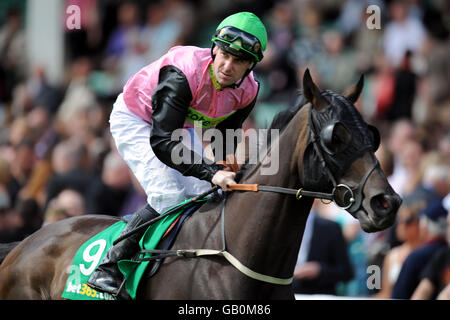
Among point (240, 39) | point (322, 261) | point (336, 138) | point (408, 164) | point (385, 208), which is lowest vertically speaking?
point (322, 261)

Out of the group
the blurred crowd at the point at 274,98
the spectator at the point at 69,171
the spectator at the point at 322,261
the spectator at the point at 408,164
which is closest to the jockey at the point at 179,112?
the blurred crowd at the point at 274,98

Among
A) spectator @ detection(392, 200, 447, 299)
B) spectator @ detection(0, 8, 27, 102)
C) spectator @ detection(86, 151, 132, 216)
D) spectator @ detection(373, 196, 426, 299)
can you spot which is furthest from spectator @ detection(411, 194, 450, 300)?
spectator @ detection(0, 8, 27, 102)

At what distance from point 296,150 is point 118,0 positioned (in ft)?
37.3

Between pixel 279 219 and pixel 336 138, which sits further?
pixel 279 219

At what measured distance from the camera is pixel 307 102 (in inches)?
169

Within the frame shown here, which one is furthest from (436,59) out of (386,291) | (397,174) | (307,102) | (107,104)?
(307,102)

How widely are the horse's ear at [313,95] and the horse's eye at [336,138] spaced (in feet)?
0.59

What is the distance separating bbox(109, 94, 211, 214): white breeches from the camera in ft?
15.1

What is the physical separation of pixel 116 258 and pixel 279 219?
1039 millimetres

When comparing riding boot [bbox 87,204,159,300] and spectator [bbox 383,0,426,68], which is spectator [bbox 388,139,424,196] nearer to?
spectator [bbox 383,0,426,68]

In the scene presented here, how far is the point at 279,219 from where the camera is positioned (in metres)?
4.16

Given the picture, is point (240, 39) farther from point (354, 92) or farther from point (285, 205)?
point (285, 205)

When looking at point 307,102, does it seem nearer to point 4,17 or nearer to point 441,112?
point 441,112

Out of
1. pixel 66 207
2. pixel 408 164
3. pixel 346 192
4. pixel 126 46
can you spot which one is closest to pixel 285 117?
pixel 346 192
